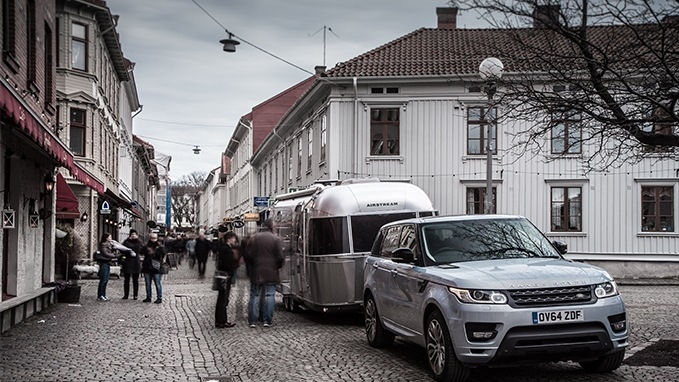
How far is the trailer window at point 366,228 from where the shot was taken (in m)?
15.4

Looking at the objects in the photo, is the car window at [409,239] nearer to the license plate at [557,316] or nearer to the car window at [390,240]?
the car window at [390,240]

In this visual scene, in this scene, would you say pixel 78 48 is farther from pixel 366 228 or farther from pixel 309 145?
pixel 366 228

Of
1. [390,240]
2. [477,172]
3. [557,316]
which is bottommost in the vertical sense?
[557,316]

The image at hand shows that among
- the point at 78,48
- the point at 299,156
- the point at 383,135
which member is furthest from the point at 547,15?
the point at 299,156

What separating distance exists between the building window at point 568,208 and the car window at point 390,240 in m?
21.2

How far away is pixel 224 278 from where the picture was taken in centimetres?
1508

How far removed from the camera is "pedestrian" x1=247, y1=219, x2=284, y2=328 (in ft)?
49.2

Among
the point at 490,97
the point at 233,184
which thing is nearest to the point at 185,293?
the point at 490,97

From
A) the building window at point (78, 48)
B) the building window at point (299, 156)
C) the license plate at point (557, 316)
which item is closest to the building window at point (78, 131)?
the building window at point (78, 48)

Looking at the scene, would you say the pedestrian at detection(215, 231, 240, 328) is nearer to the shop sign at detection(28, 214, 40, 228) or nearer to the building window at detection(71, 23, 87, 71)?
the shop sign at detection(28, 214, 40, 228)

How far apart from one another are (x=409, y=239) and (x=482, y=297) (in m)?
2.37

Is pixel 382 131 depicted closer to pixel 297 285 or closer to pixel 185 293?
pixel 185 293

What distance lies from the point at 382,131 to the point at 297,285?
50.1 feet

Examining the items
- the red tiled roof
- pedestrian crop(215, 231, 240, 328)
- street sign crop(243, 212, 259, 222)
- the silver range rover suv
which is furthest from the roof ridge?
the silver range rover suv
